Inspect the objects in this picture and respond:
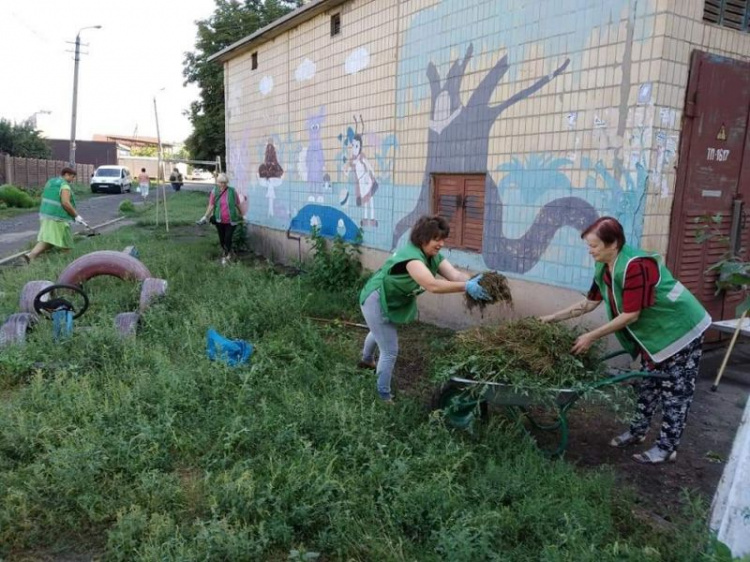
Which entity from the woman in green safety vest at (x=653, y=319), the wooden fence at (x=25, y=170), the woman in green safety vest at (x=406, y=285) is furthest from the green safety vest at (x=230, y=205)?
the wooden fence at (x=25, y=170)

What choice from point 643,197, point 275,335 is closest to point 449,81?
point 643,197

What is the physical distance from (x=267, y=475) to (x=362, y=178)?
582 cm

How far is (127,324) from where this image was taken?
19.1ft

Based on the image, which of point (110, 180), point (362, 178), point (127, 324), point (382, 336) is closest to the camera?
point (382, 336)

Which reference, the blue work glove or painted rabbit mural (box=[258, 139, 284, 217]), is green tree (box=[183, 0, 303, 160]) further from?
the blue work glove

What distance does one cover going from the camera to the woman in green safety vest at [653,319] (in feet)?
11.8

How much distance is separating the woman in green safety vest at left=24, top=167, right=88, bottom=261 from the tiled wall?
381cm

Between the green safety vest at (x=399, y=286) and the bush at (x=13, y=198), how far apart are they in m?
23.9

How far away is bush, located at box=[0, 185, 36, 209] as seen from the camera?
23.5 metres

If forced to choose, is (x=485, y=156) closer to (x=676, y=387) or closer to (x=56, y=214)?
(x=676, y=387)

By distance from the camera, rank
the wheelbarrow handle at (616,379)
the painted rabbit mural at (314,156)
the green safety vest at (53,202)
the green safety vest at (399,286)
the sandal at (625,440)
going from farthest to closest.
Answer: the painted rabbit mural at (314,156) < the green safety vest at (53,202) < the green safety vest at (399,286) < the sandal at (625,440) < the wheelbarrow handle at (616,379)

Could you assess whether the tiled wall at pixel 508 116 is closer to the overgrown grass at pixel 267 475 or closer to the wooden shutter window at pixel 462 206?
the wooden shutter window at pixel 462 206

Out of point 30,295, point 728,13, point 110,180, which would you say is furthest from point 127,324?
point 110,180

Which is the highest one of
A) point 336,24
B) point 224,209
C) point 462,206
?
point 336,24
